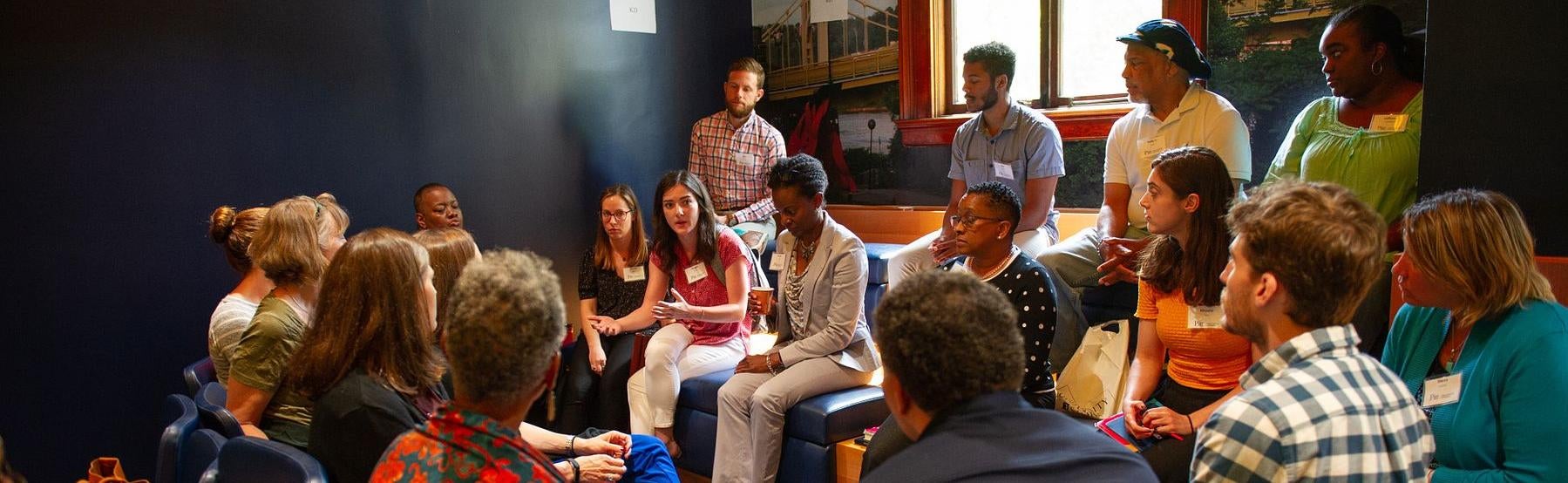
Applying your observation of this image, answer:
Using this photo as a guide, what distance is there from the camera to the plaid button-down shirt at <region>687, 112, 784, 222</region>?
5148 mm

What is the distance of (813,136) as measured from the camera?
232 inches

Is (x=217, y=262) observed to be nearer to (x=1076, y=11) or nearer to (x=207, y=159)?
(x=207, y=159)

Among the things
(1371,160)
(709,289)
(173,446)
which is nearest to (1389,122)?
(1371,160)

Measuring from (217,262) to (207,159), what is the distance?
42cm

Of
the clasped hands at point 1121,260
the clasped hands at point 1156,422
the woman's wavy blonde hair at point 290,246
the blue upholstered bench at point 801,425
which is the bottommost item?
the blue upholstered bench at point 801,425

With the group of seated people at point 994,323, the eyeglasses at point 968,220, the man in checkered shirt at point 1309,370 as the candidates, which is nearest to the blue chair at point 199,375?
the group of seated people at point 994,323

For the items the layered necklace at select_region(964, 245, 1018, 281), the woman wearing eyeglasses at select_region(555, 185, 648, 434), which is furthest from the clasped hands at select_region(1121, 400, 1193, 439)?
the woman wearing eyeglasses at select_region(555, 185, 648, 434)

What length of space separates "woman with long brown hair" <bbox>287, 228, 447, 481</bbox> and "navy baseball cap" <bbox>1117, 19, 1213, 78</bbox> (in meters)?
2.58

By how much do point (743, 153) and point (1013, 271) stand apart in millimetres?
2492

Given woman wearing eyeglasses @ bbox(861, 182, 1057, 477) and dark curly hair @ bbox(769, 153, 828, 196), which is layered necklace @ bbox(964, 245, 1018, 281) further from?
dark curly hair @ bbox(769, 153, 828, 196)

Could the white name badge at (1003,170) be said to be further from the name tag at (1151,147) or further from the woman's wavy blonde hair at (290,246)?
the woman's wavy blonde hair at (290,246)

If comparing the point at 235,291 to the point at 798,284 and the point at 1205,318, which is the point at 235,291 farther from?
the point at 1205,318

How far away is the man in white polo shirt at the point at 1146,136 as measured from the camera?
3381mm

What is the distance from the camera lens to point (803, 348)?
346cm
